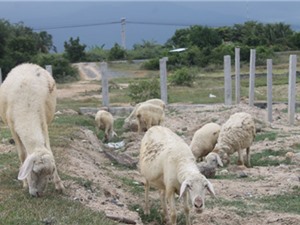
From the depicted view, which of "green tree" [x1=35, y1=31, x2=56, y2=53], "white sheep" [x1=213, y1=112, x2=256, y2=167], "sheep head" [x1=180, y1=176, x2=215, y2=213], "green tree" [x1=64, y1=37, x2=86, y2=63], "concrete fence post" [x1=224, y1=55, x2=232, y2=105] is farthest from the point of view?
"green tree" [x1=35, y1=31, x2=56, y2=53]

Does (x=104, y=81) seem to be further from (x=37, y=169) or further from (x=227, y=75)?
(x=37, y=169)

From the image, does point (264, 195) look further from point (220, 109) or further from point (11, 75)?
point (220, 109)

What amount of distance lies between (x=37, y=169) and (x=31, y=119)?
0.97 m

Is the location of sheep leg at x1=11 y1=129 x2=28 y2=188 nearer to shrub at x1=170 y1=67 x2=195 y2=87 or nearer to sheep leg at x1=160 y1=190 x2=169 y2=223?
sheep leg at x1=160 y1=190 x2=169 y2=223

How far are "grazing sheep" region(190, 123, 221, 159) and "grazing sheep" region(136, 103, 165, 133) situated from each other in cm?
319

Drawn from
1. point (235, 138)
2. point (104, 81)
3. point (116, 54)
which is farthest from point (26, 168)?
point (116, 54)

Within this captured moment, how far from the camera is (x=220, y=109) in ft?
69.9

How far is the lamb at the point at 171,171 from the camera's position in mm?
Answer: 8133

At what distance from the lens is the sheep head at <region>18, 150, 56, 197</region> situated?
27.7 feet

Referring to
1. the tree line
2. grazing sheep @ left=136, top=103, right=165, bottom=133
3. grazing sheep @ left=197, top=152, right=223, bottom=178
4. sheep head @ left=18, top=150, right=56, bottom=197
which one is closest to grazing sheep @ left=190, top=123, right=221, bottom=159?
grazing sheep @ left=197, top=152, right=223, bottom=178

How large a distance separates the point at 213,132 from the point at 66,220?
7820 mm

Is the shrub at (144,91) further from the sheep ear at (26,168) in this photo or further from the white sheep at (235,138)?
the sheep ear at (26,168)

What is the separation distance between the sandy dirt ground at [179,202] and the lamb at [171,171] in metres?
0.57

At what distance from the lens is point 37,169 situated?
852 cm
